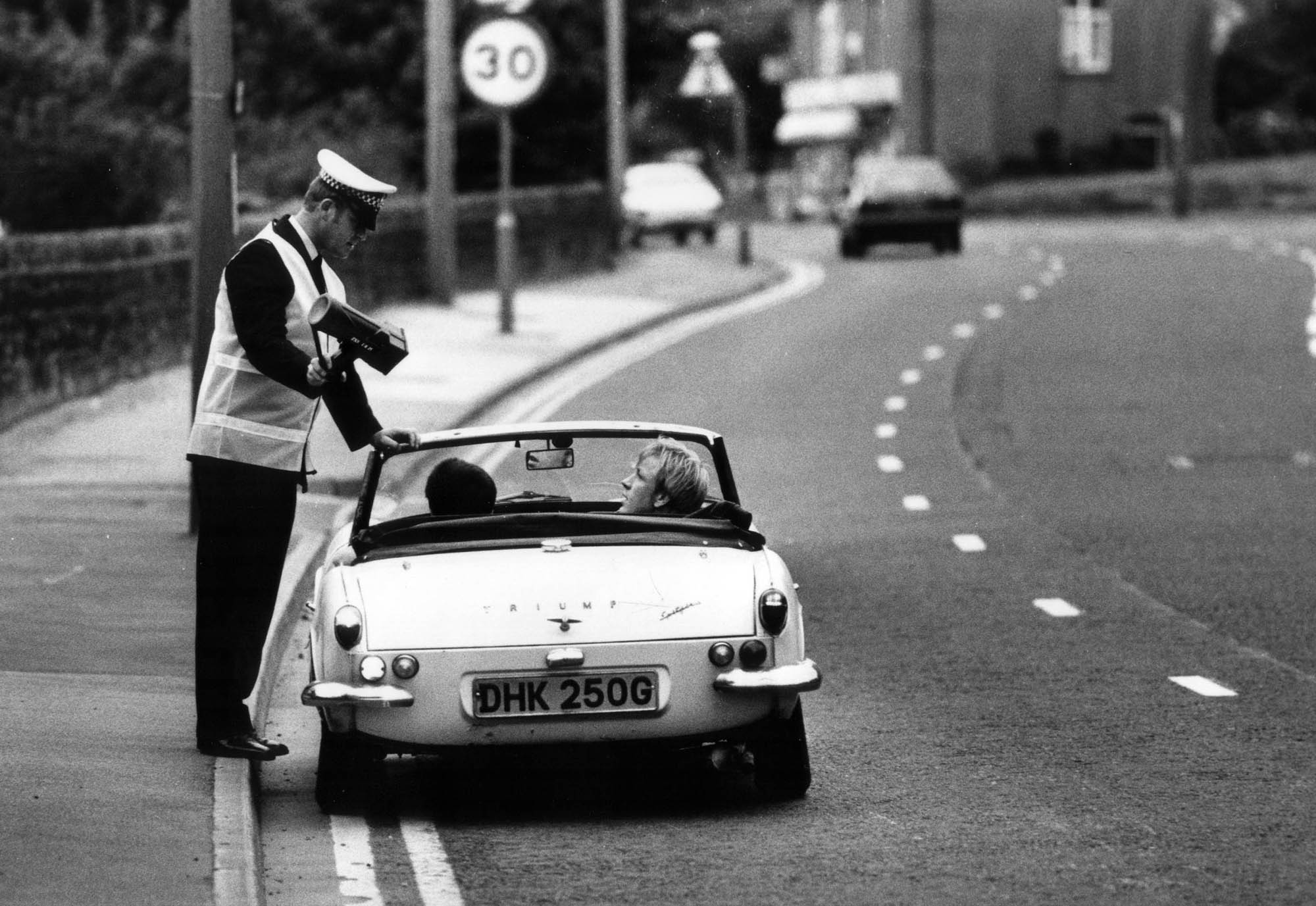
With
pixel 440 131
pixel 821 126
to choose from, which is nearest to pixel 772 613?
pixel 440 131

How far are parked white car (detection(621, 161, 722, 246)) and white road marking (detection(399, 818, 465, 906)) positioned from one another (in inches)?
1632

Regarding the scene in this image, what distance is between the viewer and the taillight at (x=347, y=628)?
24.6 feet

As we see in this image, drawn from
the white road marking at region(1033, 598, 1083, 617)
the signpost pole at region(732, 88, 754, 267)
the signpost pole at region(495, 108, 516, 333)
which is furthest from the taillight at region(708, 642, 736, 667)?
the signpost pole at region(732, 88, 754, 267)

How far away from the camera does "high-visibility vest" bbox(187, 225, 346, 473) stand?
26.7ft

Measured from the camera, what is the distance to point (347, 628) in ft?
24.6

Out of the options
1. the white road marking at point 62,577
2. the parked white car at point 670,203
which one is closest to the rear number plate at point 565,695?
the white road marking at point 62,577

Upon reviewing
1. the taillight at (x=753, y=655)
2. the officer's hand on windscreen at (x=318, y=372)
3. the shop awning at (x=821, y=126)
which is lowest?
the taillight at (x=753, y=655)

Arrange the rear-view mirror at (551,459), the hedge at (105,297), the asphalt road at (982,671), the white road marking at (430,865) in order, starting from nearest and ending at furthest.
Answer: the white road marking at (430,865), the asphalt road at (982,671), the rear-view mirror at (551,459), the hedge at (105,297)

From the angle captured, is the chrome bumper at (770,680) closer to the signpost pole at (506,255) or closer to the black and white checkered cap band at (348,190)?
the black and white checkered cap band at (348,190)

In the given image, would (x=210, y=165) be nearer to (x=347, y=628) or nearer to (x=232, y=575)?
(x=232, y=575)

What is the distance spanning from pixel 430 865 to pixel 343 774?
0.74 metres

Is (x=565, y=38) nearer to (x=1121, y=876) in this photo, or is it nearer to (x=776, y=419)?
(x=776, y=419)

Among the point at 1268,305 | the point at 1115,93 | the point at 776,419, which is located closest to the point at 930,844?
the point at 776,419

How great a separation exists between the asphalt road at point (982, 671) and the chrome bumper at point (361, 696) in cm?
39
